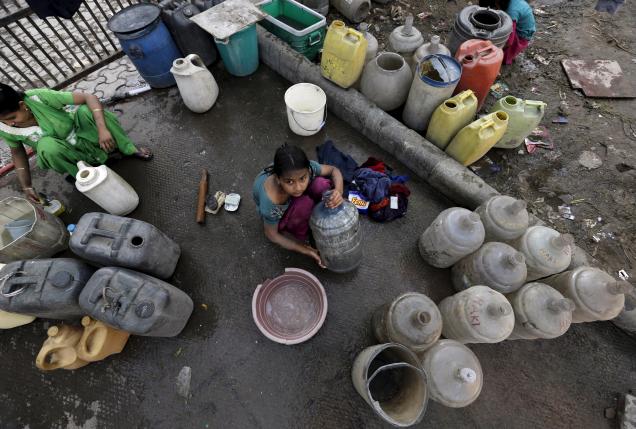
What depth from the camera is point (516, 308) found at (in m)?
2.23

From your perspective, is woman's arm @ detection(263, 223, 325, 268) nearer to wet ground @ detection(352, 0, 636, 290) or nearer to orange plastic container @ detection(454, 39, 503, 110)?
wet ground @ detection(352, 0, 636, 290)

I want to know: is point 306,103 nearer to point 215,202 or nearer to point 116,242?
point 215,202

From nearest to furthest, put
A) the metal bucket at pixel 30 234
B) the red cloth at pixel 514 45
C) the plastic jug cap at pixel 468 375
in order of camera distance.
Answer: the plastic jug cap at pixel 468 375 → the metal bucket at pixel 30 234 → the red cloth at pixel 514 45

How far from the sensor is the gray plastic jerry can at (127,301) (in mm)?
2117

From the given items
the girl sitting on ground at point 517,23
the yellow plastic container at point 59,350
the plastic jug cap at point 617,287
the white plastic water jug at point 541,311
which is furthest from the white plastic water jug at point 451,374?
the girl sitting on ground at point 517,23

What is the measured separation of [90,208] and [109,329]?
64.2 inches

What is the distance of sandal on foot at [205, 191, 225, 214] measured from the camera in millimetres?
3256

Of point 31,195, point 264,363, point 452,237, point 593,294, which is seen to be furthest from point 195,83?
point 593,294

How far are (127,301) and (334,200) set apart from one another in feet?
5.37

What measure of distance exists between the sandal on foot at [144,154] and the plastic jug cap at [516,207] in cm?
382

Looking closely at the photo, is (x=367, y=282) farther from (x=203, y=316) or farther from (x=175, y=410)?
(x=175, y=410)

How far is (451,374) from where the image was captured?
1.92 meters

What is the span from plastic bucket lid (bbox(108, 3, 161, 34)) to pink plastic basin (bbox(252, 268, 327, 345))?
11.1ft

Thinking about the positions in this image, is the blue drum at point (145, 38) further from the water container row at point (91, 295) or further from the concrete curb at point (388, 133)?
the water container row at point (91, 295)
